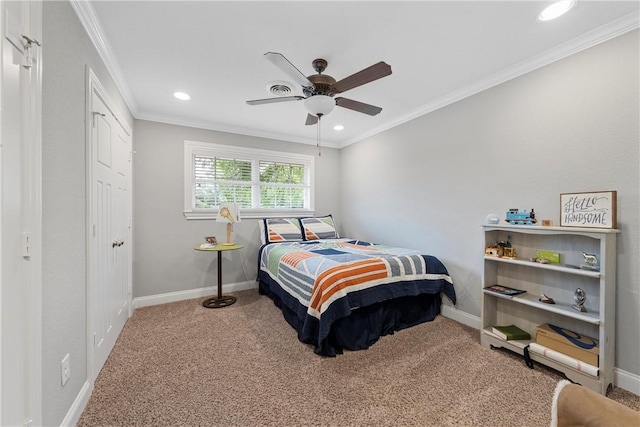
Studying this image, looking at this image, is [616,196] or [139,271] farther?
[139,271]

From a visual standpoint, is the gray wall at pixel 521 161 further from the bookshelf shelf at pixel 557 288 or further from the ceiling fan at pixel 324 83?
the ceiling fan at pixel 324 83

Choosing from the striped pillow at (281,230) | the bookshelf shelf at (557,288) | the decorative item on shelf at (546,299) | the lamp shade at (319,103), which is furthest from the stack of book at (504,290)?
the striped pillow at (281,230)

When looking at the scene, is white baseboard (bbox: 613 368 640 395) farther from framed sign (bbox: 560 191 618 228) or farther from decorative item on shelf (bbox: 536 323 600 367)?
framed sign (bbox: 560 191 618 228)

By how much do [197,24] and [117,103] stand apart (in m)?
1.24

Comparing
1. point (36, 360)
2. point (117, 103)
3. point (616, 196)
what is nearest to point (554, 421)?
point (616, 196)

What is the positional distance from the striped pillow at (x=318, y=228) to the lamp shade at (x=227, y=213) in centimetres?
111

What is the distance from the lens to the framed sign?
1754 millimetres

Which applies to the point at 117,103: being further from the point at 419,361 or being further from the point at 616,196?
the point at 616,196

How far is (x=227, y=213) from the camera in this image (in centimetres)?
336

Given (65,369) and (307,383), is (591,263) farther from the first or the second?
(65,369)

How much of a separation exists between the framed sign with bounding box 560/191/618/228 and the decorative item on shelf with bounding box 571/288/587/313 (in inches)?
19.2

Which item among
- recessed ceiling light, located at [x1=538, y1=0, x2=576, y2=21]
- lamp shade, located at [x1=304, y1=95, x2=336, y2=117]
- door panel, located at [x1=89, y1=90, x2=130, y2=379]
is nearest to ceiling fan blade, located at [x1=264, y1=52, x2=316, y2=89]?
lamp shade, located at [x1=304, y1=95, x2=336, y2=117]

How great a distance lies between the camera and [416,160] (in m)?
3.31

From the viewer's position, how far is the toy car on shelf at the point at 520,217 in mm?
2152
